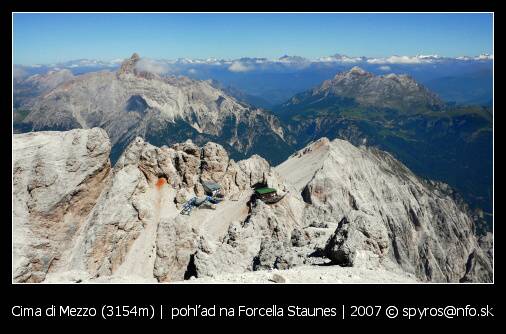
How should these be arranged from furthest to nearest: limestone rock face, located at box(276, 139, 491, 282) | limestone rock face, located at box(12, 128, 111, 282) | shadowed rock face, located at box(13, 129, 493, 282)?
limestone rock face, located at box(276, 139, 491, 282), limestone rock face, located at box(12, 128, 111, 282), shadowed rock face, located at box(13, 129, 493, 282)

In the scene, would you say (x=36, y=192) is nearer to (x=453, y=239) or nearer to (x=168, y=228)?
(x=168, y=228)

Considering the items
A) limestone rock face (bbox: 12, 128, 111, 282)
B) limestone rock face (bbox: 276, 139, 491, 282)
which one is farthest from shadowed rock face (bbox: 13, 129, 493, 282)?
limestone rock face (bbox: 276, 139, 491, 282)

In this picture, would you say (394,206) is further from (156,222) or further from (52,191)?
(52,191)

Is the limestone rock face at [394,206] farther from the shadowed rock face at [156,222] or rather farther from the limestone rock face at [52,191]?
the limestone rock face at [52,191]

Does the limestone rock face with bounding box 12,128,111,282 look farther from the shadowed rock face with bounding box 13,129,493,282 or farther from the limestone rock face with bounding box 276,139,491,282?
the limestone rock face with bounding box 276,139,491,282

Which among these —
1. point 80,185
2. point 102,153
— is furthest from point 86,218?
point 102,153
